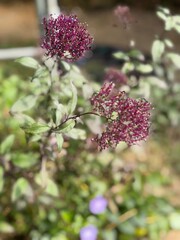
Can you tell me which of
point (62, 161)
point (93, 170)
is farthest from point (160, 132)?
point (62, 161)

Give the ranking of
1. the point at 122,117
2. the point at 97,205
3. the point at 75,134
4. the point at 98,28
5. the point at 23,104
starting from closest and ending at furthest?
1. the point at 122,117
2. the point at 75,134
3. the point at 23,104
4. the point at 97,205
5. the point at 98,28

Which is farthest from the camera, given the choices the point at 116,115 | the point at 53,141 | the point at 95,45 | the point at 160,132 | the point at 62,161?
the point at 95,45

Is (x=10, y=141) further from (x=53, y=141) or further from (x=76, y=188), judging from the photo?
(x=76, y=188)

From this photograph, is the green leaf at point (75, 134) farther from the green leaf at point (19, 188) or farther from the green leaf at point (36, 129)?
the green leaf at point (19, 188)

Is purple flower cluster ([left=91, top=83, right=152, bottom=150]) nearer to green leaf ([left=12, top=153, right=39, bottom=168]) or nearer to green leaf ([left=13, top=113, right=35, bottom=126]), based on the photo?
green leaf ([left=13, top=113, right=35, bottom=126])

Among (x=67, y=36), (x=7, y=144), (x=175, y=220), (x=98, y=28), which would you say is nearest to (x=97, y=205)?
(x=175, y=220)

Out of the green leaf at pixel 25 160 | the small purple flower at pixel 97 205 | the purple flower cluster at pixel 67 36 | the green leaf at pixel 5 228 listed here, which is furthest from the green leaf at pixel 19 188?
the purple flower cluster at pixel 67 36

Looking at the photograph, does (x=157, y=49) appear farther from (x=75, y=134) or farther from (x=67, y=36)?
(x=67, y=36)
